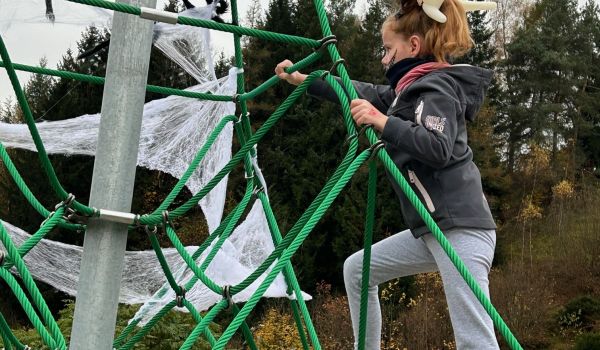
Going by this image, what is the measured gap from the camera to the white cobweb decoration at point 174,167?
10.3ft

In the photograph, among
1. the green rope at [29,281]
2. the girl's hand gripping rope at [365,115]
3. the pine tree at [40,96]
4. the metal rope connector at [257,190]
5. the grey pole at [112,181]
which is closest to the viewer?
the green rope at [29,281]

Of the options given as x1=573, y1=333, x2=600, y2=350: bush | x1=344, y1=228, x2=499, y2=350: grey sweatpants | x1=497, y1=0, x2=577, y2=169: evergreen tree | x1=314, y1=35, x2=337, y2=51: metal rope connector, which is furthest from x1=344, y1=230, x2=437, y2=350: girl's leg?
x1=497, y1=0, x2=577, y2=169: evergreen tree

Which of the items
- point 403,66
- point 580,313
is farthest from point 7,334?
point 580,313

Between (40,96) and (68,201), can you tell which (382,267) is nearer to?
(68,201)

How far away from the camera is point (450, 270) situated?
1.73 metres

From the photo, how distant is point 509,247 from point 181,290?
13.1m

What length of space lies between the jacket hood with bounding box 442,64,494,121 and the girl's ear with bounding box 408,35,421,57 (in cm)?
12

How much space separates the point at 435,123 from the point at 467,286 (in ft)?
1.18

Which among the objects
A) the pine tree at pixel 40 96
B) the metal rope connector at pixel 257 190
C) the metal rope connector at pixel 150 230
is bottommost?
the metal rope connector at pixel 150 230

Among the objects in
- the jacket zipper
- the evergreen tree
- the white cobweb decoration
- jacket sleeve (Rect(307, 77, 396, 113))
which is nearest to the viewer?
the jacket zipper

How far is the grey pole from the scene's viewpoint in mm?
1537

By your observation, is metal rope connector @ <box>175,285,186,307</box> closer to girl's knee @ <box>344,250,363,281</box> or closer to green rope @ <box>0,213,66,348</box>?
girl's knee @ <box>344,250,363,281</box>

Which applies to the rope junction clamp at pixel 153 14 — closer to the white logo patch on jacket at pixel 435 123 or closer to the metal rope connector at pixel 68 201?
the metal rope connector at pixel 68 201

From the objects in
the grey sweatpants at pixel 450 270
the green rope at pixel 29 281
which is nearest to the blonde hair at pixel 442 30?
the grey sweatpants at pixel 450 270
